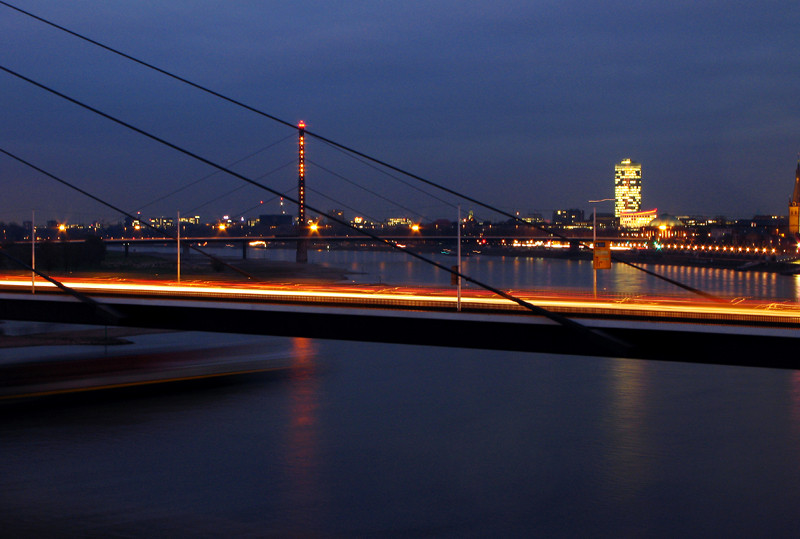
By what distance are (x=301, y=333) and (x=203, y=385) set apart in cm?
511

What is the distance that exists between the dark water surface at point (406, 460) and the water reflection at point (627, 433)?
0.05 metres

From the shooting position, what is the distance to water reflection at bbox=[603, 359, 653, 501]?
10.7 m

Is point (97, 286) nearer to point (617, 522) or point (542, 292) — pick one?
point (542, 292)

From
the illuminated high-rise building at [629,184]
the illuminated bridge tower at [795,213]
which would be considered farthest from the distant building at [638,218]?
the illuminated high-rise building at [629,184]

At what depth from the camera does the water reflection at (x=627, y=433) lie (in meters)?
10.7

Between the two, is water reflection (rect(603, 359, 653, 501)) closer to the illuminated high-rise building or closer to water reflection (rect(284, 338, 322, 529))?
Result: water reflection (rect(284, 338, 322, 529))

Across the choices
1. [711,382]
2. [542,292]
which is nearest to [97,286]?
[542,292]

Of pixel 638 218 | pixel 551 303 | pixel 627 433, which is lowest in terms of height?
pixel 627 433

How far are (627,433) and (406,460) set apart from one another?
4.10 m

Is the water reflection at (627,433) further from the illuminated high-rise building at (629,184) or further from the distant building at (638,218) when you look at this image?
the illuminated high-rise building at (629,184)

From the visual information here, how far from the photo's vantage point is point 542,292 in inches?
453

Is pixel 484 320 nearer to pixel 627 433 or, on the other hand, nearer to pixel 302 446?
pixel 302 446

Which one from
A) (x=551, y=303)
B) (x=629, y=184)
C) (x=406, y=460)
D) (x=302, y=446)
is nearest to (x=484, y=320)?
(x=551, y=303)

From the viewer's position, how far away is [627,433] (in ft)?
43.6
